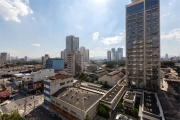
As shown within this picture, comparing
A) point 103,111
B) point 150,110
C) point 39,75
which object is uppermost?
point 39,75

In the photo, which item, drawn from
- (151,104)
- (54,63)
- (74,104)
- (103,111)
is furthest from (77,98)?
(54,63)

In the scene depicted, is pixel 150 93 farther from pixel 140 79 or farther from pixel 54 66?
pixel 54 66

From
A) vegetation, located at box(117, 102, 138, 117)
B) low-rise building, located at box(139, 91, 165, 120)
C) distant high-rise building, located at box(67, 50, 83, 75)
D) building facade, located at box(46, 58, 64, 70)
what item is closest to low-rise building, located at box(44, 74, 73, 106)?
vegetation, located at box(117, 102, 138, 117)

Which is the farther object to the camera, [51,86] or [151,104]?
[51,86]

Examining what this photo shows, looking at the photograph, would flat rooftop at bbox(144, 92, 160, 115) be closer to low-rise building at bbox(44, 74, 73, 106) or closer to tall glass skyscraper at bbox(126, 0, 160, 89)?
tall glass skyscraper at bbox(126, 0, 160, 89)

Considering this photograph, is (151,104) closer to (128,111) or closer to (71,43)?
(128,111)

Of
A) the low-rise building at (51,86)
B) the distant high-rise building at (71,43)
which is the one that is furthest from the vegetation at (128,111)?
the distant high-rise building at (71,43)
